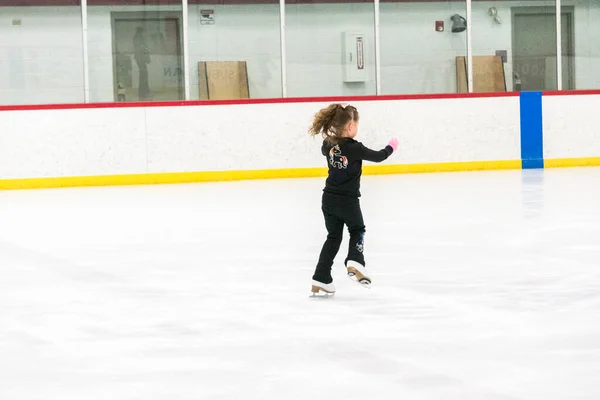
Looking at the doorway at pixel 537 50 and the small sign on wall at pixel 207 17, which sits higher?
the small sign on wall at pixel 207 17

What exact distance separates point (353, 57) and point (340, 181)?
10.1 m

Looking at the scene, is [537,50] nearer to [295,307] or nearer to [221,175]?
[221,175]

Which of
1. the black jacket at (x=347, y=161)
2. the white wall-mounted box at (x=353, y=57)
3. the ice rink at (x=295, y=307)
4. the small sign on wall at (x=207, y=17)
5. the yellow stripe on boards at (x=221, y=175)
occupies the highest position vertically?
the small sign on wall at (x=207, y=17)

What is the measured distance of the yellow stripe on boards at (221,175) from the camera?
44.7ft

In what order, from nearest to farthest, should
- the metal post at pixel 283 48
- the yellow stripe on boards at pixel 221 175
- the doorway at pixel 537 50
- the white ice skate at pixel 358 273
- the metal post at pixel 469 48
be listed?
the white ice skate at pixel 358 273 < the yellow stripe on boards at pixel 221 175 < the metal post at pixel 283 48 < the metal post at pixel 469 48 < the doorway at pixel 537 50

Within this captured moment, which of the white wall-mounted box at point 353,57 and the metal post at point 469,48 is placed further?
the metal post at point 469,48

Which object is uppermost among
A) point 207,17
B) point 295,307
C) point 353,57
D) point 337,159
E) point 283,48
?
point 207,17

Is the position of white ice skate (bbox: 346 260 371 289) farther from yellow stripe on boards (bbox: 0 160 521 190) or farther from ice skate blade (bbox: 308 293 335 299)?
yellow stripe on boards (bbox: 0 160 521 190)

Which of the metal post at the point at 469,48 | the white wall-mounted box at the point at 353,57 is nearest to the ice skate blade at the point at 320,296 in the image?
the white wall-mounted box at the point at 353,57

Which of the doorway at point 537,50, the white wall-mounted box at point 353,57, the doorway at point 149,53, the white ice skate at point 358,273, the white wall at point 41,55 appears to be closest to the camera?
the white ice skate at point 358,273

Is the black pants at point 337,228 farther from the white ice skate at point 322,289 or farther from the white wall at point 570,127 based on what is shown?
the white wall at point 570,127

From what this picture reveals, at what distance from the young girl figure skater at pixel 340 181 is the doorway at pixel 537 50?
10735mm

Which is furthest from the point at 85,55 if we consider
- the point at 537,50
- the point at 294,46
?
the point at 537,50

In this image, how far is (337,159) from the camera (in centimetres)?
531
